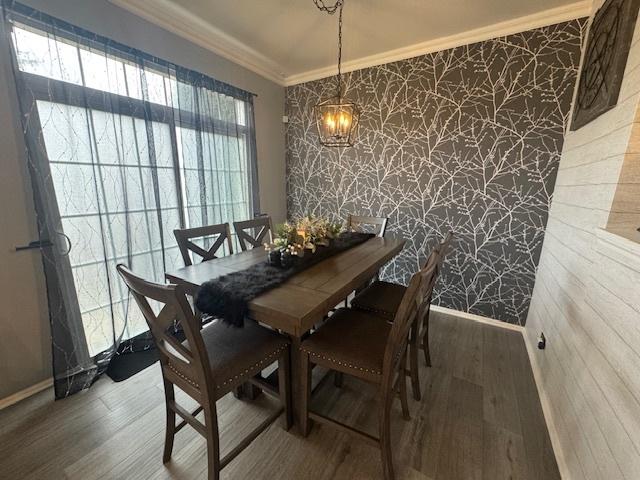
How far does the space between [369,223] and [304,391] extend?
5.49 feet

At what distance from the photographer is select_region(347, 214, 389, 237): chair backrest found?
8.39ft

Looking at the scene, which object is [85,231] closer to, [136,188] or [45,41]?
[136,188]

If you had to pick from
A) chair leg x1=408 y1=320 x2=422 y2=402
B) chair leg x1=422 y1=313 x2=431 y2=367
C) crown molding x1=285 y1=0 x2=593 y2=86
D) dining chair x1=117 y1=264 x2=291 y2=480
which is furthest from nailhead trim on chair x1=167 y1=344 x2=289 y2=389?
crown molding x1=285 y1=0 x2=593 y2=86

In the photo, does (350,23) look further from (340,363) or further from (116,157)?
(340,363)

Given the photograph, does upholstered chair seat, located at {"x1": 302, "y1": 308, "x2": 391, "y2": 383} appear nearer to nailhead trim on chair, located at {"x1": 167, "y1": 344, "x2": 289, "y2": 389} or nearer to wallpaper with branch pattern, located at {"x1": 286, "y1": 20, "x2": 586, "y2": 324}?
nailhead trim on chair, located at {"x1": 167, "y1": 344, "x2": 289, "y2": 389}

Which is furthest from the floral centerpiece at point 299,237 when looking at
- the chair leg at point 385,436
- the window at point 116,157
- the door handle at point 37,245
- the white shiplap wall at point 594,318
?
the white shiplap wall at point 594,318

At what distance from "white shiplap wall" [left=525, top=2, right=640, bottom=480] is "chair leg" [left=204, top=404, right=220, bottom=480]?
1.40m

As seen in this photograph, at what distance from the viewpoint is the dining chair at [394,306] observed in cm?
162

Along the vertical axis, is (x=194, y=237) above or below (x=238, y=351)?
above

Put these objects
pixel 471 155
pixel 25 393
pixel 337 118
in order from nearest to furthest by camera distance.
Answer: pixel 25 393 < pixel 337 118 < pixel 471 155

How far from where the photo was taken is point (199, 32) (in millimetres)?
2354

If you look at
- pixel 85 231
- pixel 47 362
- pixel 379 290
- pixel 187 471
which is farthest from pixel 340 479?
pixel 85 231

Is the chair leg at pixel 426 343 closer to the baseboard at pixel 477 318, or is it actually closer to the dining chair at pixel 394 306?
the dining chair at pixel 394 306

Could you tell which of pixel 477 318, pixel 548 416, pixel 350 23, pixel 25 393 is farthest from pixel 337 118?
pixel 25 393
